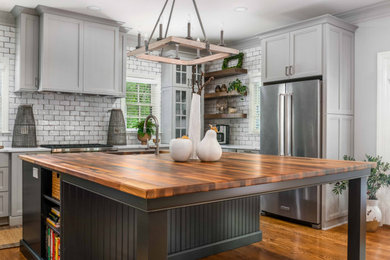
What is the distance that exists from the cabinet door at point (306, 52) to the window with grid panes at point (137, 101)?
8.23ft

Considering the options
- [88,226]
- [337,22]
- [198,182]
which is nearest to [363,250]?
[198,182]

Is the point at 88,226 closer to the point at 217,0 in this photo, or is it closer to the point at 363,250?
the point at 363,250

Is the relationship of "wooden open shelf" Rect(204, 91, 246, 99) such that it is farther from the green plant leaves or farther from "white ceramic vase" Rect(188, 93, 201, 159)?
"white ceramic vase" Rect(188, 93, 201, 159)

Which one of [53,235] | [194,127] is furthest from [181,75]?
[53,235]

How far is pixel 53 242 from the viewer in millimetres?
2650

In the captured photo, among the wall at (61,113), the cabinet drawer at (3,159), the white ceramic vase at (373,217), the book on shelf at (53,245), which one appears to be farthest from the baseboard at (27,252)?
the white ceramic vase at (373,217)

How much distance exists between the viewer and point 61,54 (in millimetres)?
4641

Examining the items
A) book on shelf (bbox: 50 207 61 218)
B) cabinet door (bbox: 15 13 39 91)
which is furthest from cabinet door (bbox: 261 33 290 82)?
book on shelf (bbox: 50 207 61 218)

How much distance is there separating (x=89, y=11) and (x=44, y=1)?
0.58 m

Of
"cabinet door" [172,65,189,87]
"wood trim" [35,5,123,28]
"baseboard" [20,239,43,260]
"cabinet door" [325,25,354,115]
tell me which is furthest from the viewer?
"cabinet door" [172,65,189,87]

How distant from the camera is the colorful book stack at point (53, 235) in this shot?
259 centimetres

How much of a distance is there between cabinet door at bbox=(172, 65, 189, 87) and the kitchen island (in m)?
3.10

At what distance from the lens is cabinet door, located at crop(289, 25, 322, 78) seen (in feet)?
13.9

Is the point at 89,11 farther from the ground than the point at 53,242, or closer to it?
farther from the ground
